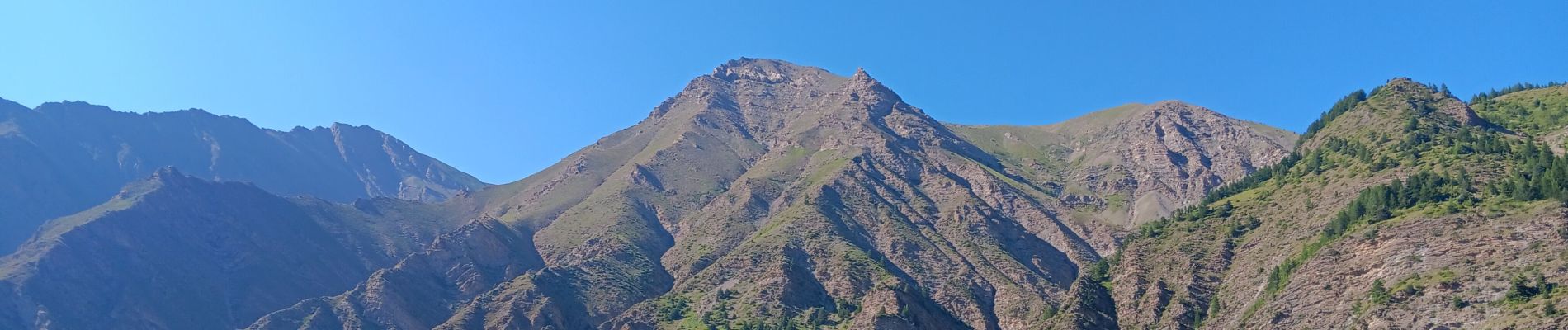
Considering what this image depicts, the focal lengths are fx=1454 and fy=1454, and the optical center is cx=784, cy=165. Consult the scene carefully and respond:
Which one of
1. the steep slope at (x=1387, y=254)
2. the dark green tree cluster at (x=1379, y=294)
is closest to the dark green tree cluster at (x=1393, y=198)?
the steep slope at (x=1387, y=254)

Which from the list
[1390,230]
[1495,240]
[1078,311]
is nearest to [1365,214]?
[1390,230]

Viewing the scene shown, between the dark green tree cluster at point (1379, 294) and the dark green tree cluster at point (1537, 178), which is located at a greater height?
the dark green tree cluster at point (1537, 178)

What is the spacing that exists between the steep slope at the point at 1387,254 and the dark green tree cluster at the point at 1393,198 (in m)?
0.19

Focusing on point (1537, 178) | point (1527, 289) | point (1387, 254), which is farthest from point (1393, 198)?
point (1527, 289)

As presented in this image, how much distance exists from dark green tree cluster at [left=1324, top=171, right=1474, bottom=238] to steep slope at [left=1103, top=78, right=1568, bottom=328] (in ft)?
0.64

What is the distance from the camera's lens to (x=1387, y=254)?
157m

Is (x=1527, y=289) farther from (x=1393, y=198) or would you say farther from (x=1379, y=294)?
(x=1393, y=198)

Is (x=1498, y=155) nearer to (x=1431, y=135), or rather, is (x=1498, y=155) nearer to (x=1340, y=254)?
(x=1431, y=135)

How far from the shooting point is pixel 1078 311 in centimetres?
18375

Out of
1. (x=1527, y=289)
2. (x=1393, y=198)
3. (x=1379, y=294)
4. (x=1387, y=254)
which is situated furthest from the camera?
(x=1393, y=198)

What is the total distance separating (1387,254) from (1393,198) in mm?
18367

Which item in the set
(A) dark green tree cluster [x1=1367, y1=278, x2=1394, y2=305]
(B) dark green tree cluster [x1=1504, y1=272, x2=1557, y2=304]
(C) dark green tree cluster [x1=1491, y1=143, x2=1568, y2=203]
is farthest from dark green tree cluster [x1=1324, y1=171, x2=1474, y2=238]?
(B) dark green tree cluster [x1=1504, y1=272, x2=1557, y2=304]

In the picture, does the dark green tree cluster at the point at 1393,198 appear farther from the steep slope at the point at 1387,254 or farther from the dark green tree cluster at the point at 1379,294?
the dark green tree cluster at the point at 1379,294

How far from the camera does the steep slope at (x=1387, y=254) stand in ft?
467
